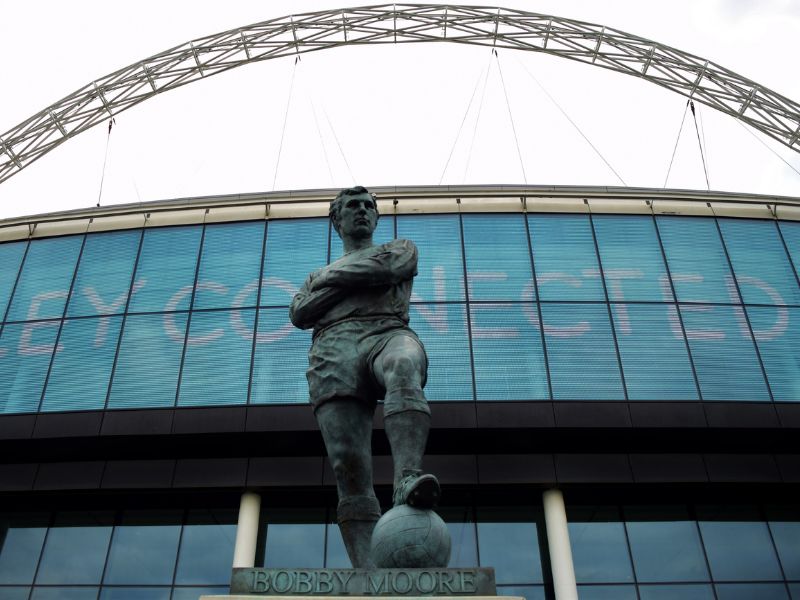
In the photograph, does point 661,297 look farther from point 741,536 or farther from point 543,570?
point 543,570

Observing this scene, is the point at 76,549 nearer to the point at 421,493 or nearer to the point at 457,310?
the point at 457,310

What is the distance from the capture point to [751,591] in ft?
62.9

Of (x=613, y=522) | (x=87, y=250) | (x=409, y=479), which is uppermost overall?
(x=87, y=250)

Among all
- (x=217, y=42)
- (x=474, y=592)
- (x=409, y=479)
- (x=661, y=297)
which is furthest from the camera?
(x=217, y=42)

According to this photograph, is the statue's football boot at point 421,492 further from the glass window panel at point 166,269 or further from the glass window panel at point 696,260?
the glass window panel at point 696,260

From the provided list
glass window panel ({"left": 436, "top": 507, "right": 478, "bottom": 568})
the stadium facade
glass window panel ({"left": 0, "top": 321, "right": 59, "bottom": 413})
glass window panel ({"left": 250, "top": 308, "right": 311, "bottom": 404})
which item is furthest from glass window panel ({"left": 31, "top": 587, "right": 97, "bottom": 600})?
glass window panel ({"left": 436, "top": 507, "right": 478, "bottom": 568})

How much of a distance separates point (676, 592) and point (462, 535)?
5271mm

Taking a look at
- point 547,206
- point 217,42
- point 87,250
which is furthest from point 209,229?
point 217,42

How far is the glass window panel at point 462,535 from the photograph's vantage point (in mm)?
19469

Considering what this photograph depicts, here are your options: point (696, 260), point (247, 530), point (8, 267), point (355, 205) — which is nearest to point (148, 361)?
point (247, 530)

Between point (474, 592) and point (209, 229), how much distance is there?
20977mm

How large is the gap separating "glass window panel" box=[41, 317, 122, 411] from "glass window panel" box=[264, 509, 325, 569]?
5533 millimetres

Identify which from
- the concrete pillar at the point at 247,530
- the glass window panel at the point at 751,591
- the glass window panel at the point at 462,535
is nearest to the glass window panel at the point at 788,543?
the glass window panel at the point at 751,591

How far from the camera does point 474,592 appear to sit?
4211mm
